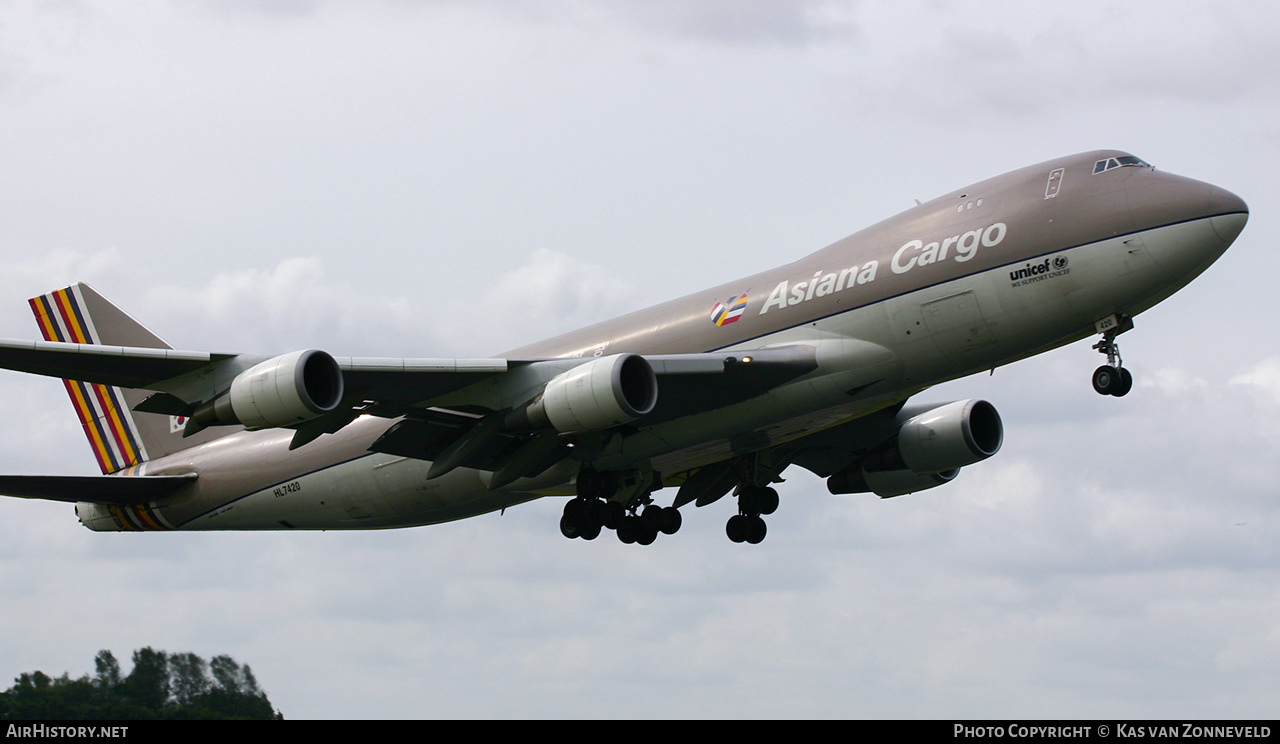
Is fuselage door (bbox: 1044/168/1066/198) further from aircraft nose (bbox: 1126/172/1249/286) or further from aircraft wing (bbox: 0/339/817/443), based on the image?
aircraft wing (bbox: 0/339/817/443)

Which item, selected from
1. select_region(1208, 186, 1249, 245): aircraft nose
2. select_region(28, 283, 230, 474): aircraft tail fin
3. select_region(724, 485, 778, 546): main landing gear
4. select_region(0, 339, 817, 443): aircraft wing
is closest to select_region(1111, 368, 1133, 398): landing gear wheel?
select_region(1208, 186, 1249, 245): aircraft nose

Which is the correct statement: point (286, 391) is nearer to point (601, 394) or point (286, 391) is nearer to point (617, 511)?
point (601, 394)

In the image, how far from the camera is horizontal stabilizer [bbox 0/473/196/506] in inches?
1288

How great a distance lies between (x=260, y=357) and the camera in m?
25.2

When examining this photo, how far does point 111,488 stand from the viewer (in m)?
33.5

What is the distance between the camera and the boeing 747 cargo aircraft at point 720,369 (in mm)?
24453

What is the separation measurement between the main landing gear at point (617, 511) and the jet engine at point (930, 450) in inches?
194

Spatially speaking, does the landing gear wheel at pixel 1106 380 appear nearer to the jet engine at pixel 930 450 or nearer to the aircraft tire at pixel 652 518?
the jet engine at pixel 930 450

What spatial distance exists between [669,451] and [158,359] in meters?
10.1

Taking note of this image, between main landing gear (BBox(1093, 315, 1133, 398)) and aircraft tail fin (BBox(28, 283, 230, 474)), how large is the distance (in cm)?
2106

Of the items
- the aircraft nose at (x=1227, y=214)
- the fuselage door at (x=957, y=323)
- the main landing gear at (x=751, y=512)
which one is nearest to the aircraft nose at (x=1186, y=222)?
the aircraft nose at (x=1227, y=214)

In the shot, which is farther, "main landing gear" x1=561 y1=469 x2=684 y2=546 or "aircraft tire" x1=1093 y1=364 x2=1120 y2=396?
"main landing gear" x1=561 y1=469 x2=684 y2=546
